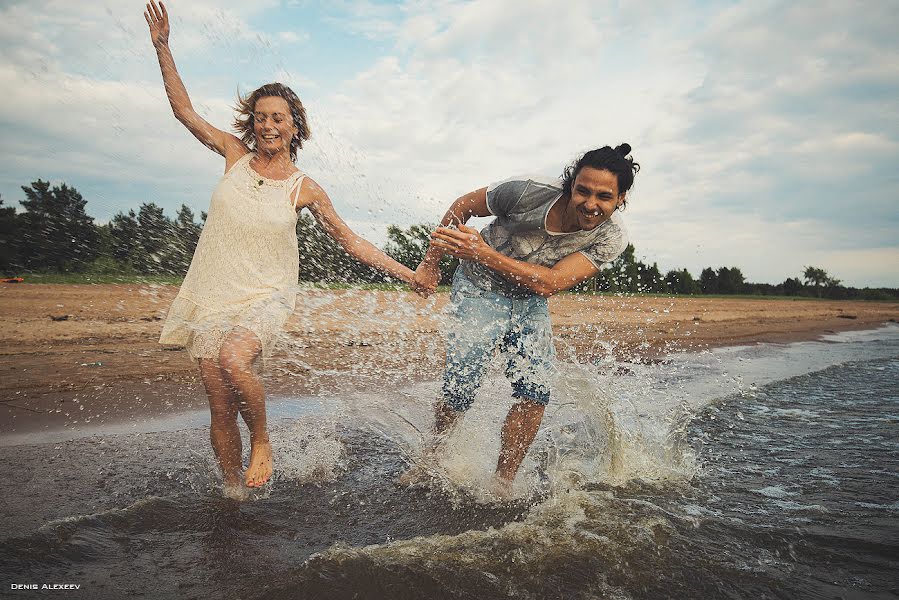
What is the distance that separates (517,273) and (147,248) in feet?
12.4

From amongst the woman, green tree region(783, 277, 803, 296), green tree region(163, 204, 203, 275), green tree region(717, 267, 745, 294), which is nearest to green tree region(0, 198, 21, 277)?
green tree region(163, 204, 203, 275)

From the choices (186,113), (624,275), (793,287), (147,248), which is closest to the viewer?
(186,113)

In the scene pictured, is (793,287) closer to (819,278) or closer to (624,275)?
(819,278)

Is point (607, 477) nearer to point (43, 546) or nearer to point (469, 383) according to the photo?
point (469, 383)

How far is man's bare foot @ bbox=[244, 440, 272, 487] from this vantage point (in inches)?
111

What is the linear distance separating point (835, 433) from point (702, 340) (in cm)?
833

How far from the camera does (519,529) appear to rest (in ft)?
8.88

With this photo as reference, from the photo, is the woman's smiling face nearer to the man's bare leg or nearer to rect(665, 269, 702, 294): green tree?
the man's bare leg

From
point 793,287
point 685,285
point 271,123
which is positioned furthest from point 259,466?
point 793,287

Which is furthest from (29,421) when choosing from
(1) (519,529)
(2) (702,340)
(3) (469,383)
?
(2) (702,340)

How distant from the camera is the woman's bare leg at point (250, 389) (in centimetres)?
268

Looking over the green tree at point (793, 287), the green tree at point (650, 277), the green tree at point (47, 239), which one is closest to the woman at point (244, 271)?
the green tree at point (650, 277)

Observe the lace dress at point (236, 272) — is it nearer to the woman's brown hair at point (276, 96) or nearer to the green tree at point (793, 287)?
the woman's brown hair at point (276, 96)

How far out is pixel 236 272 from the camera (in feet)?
9.21
